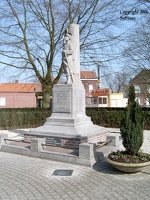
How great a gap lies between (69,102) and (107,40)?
33.0ft

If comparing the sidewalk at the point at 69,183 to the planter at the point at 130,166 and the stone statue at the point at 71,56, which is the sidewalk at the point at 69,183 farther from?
the stone statue at the point at 71,56

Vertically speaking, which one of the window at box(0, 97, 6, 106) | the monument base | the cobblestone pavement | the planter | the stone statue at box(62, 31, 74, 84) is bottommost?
the cobblestone pavement

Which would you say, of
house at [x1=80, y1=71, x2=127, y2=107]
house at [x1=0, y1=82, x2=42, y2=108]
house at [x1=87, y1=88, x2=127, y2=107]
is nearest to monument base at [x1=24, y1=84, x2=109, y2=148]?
house at [x1=0, y1=82, x2=42, y2=108]

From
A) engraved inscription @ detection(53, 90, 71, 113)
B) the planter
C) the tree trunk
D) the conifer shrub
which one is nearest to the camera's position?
the planter

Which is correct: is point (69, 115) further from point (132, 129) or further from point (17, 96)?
point (17, 96)

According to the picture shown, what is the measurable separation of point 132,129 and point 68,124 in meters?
2.89

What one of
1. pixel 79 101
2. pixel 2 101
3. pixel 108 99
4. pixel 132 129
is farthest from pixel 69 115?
pixel 108 99

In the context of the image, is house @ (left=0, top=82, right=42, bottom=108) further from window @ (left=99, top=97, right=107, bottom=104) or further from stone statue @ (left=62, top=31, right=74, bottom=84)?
stone statue @ (left=62, top=31, right=74, bottom=84)

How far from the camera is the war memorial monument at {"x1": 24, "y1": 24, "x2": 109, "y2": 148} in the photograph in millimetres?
7656

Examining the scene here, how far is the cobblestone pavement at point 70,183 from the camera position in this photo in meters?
4.09

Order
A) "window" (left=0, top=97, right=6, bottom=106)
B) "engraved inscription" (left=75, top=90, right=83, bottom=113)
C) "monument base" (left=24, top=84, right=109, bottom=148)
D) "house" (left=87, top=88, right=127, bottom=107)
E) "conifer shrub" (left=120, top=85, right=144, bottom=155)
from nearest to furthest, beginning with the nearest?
"conifer shrub" (left=120, top=85, right=144, bottom=155), "monument base" (left=24, top=84, right=109, bottom=148), "engraved inscription" (left=75, top=90, right=83, bottom=113), "window" (left=0, top=97, right=6, bottom=106), "house" (left=87, top=88, right=127, bottom=107)

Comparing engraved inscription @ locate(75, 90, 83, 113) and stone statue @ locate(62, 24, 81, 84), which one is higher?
stone statue @ locate(62, 24, 81, 84)

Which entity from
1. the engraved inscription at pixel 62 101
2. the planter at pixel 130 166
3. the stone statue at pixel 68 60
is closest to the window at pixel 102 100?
the stone statue at pixel 68 60

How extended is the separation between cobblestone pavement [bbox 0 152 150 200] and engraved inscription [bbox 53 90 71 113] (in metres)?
2.59
